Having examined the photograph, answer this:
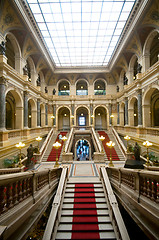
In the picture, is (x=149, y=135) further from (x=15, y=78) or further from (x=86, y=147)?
(x=86, y=147)

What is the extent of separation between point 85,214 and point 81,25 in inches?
578

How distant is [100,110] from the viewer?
25.5 metres

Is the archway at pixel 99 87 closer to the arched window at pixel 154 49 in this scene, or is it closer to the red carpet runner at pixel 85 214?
the arched window at pixel 154 49

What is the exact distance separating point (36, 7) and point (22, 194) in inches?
516

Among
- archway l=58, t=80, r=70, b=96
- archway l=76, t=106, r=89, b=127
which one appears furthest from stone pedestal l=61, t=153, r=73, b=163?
archway l=76, t=106, r=89, b=127

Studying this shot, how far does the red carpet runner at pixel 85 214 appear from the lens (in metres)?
4.61

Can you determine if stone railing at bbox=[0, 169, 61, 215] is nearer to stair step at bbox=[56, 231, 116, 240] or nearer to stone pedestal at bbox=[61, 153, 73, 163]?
stair step at bbox=[56, 231, 116, 240]

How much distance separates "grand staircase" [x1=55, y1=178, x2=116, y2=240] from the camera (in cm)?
459

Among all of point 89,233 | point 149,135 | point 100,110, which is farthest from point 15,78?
point 100,110

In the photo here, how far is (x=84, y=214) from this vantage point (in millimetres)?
5254

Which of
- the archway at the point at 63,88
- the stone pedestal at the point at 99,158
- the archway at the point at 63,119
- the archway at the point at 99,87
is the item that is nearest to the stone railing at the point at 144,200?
the stone pedestal at the point at 99,158

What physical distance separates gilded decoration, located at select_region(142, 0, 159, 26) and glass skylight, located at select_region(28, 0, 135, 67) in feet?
5.17

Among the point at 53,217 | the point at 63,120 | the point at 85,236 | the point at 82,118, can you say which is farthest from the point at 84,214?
the point at 82,118

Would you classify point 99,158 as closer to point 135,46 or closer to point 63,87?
point 135,46
